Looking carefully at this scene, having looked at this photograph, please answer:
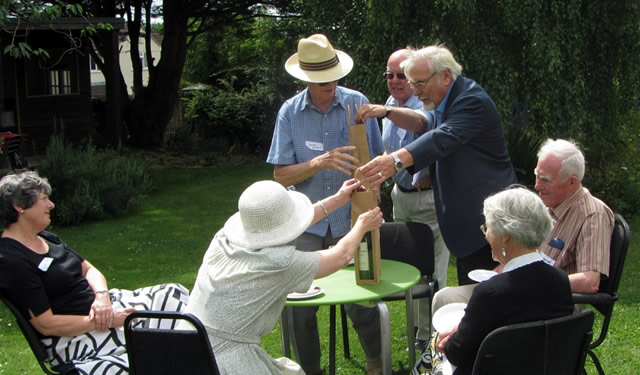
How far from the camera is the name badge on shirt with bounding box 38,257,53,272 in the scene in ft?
10.9

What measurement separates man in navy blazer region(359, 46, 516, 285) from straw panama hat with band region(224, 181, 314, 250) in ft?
3.08

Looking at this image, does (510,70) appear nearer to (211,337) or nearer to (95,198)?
(95,198)

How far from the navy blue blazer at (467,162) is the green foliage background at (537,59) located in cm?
479

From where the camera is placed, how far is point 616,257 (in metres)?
3.36

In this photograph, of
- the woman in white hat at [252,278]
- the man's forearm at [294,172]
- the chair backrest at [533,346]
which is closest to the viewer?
the chair backrest at [533,346]

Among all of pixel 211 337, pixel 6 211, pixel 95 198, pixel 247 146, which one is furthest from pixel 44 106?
pixel 211 337

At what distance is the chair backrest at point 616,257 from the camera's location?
3328 millimetres

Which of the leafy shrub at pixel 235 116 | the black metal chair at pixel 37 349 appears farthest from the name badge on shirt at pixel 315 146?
the leafy shrub at pixel 235 116

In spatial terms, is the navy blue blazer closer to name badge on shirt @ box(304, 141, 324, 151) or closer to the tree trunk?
name badge on shirt @ box(304, 141, 324, 151)

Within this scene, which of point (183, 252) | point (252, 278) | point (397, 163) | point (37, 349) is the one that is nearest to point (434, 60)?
point (397, 163)

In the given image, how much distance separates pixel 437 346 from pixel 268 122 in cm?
1354

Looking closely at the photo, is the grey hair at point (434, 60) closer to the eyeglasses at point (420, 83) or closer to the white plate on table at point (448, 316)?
the eyeglasses at point (420, 83)

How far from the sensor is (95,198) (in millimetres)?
9922

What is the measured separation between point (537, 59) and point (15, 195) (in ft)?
21.3
